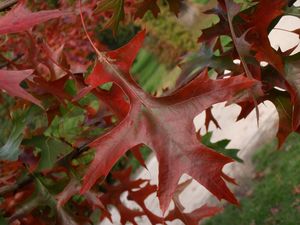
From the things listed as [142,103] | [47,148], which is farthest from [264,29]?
[47,148]

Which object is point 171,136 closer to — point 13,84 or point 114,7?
point 13,84

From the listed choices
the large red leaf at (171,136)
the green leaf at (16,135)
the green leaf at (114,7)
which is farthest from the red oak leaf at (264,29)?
the green leaf at (16,135)

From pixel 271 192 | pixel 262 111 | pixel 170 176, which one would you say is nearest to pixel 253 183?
pixel 271 192

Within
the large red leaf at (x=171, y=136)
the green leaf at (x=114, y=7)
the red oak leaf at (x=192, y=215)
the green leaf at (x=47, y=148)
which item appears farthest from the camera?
the red oak leaf at (x=192, y=215)

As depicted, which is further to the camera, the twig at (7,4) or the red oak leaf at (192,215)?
the red oak leaf at (192,215)

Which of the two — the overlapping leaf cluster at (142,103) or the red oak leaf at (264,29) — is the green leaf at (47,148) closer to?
the overlapping leaf cluster at (142,103)

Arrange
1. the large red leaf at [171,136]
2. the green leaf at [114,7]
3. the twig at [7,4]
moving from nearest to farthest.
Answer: the large red leaf at [171,136], the twig at [7,4], the green leaf at [114,7]

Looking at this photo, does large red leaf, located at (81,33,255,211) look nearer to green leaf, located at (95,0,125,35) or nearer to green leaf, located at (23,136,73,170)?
green leaf, located at (95,0,125,35)

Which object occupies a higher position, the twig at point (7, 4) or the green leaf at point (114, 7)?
the twig at point (7, 4)
